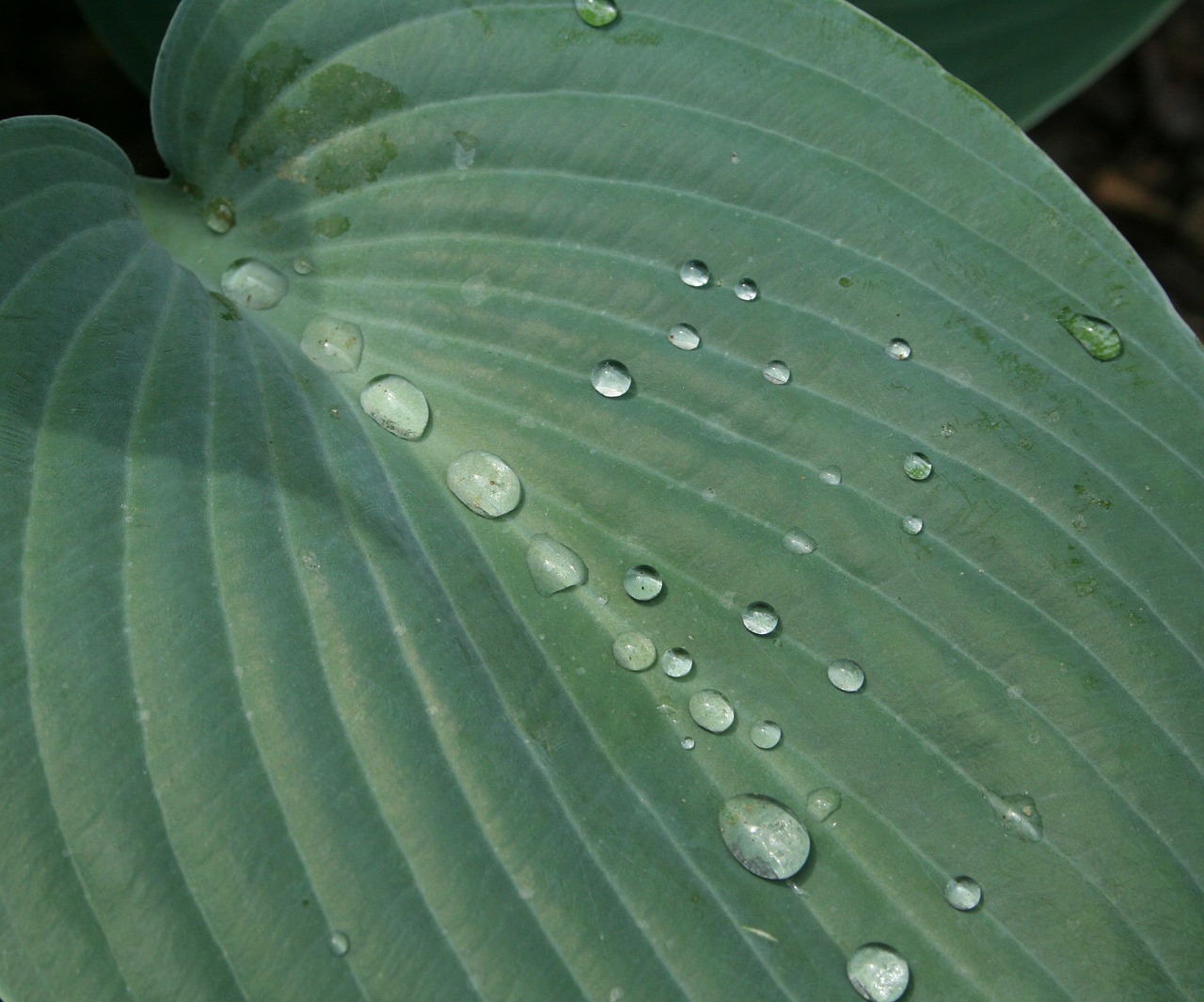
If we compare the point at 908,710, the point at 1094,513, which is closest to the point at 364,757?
the point at 908,710

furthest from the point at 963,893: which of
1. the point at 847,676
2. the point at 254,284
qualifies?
the point at 254,284

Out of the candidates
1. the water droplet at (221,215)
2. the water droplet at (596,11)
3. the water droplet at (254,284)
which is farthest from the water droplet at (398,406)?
the water droplet at (596,11)

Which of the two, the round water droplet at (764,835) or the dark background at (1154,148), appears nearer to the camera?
the round water droplet at (764,835)

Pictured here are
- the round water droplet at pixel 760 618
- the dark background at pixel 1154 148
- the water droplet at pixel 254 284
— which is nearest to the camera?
the round water droplet at pixel 760 618

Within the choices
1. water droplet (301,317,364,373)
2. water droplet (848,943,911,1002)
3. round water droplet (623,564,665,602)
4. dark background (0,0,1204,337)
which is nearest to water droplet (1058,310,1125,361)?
round water droplet (623,564,665,602)

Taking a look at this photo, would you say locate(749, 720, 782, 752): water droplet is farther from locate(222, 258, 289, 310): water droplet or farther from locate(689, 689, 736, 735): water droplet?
locate(222, 258, 289, 310): water droplet

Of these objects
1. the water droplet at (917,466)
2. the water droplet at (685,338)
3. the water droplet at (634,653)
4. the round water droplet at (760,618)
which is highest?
the water droplet at (917,466)

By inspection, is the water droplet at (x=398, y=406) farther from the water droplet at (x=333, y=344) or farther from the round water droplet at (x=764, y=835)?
the round water droplet at (x=764, y=835)

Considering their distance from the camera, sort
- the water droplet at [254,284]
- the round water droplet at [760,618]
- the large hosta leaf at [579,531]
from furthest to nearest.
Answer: the water droplet at [254,284] → the round water droplet at [760,618] → the large hosta leaf at [579,531]
